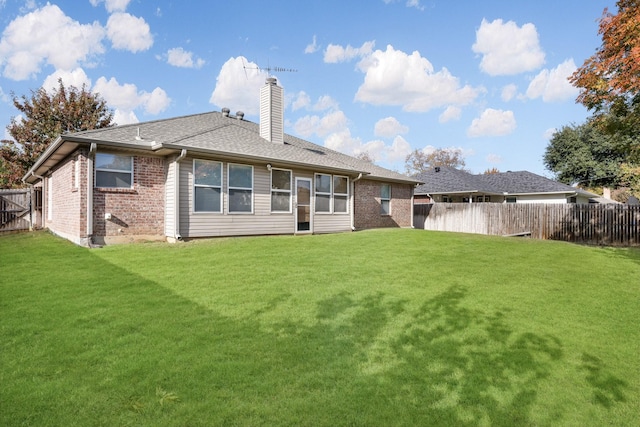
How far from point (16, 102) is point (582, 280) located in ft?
103

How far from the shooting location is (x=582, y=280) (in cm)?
765

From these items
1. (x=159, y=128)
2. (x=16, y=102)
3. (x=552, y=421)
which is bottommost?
(x=552, y=421)

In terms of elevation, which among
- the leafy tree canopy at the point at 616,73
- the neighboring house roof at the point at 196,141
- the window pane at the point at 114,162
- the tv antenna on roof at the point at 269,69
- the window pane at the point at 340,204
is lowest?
the window pane at the point at 340,204

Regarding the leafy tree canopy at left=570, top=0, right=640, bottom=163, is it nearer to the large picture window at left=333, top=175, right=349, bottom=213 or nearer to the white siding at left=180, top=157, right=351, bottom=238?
the large picture window at left=333, top=175, right=349, bottom=213

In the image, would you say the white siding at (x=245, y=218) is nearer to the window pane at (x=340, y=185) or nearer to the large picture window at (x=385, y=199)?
the window pane at (x=340, y=185)

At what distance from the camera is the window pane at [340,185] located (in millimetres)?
15336

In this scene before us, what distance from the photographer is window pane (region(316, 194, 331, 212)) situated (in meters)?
14.7

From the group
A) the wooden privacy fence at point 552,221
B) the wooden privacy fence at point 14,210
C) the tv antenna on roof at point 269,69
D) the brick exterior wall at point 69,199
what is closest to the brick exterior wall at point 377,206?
the wooden privacy fence at point 552,221

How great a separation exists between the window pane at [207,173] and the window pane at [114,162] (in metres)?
1.87

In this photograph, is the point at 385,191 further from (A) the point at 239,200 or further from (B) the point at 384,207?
(A) the point at 239,200

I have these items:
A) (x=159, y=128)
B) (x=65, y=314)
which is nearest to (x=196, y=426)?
(x=65, y=314)

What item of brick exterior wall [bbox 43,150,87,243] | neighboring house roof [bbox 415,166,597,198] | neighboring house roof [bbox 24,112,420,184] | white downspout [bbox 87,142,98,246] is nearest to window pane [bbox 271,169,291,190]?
neighboring house roof [bbox 24,112,420,184]

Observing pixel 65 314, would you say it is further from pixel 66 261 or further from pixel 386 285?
pixel 386 285

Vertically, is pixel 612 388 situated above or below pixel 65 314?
below
